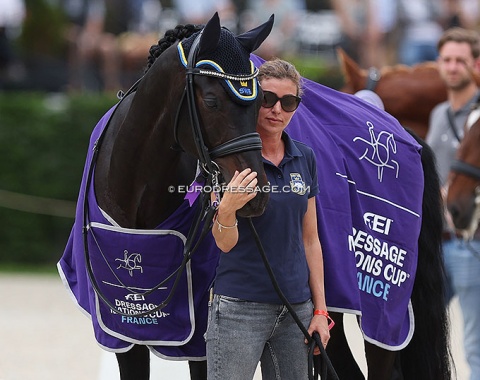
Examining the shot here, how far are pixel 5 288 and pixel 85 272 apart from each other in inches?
227

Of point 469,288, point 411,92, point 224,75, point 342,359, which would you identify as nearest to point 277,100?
point 224,75

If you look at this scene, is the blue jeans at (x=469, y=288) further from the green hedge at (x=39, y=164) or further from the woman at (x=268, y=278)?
the green hedge at (x=39, y=164)

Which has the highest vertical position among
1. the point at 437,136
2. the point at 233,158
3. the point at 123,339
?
the point at 437,136

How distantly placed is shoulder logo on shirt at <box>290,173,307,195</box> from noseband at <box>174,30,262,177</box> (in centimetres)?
22

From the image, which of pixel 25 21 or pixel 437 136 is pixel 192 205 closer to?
pixel 437 136

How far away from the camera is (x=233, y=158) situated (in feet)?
9.59

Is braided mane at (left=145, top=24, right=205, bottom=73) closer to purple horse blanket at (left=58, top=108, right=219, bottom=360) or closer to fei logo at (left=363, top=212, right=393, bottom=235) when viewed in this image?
purple horse blanket at (left=58, top=108, right=219, bottom=360)

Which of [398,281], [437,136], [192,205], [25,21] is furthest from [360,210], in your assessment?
[25,21]

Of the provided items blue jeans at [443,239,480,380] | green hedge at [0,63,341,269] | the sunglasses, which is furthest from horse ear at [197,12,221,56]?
green hedge at [0,63,341,269]

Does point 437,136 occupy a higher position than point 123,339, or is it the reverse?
point 437,136

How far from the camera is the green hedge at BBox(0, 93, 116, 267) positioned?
33.3ft

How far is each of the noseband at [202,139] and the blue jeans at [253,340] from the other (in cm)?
44

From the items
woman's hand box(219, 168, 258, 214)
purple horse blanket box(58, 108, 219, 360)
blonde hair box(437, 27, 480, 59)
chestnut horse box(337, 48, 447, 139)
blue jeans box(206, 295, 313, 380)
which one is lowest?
blue jeans box(206, 295, 313, 380)

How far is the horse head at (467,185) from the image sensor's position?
4.88m
